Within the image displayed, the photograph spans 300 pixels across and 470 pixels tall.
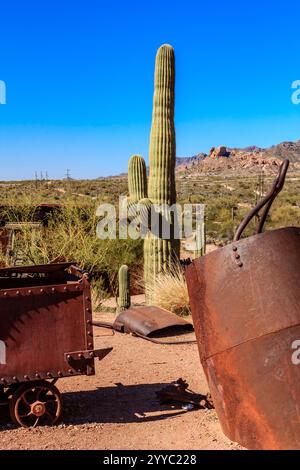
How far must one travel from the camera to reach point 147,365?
26.1ft

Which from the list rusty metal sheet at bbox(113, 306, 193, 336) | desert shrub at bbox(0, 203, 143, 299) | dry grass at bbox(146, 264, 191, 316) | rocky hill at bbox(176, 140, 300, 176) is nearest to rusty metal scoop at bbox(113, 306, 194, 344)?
rusty metal sheet at bbox(113, 306, 193, 336)

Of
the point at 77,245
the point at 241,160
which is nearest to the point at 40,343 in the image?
the point at 77,245

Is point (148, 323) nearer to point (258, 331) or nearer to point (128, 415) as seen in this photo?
point (128, 415)

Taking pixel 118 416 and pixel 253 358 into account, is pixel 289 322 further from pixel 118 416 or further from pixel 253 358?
pixel 118 416

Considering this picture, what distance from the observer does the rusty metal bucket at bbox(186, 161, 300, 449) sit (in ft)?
13.9

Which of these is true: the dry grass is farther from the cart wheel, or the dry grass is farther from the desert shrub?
the cart wheel

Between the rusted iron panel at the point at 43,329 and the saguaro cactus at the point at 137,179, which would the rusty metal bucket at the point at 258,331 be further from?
the saguaro cactus at the point at 137,179

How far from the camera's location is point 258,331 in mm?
4309

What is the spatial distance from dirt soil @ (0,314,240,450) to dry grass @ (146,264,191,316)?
123 inches

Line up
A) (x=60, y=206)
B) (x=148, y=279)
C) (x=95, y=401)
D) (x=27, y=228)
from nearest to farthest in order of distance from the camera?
(x=95, y=401)
(x=148, y=279)
(x=27, y=228)
(x=60, y=206)

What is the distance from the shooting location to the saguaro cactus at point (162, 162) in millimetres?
13234

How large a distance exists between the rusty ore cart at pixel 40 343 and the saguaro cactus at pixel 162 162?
7699mm
